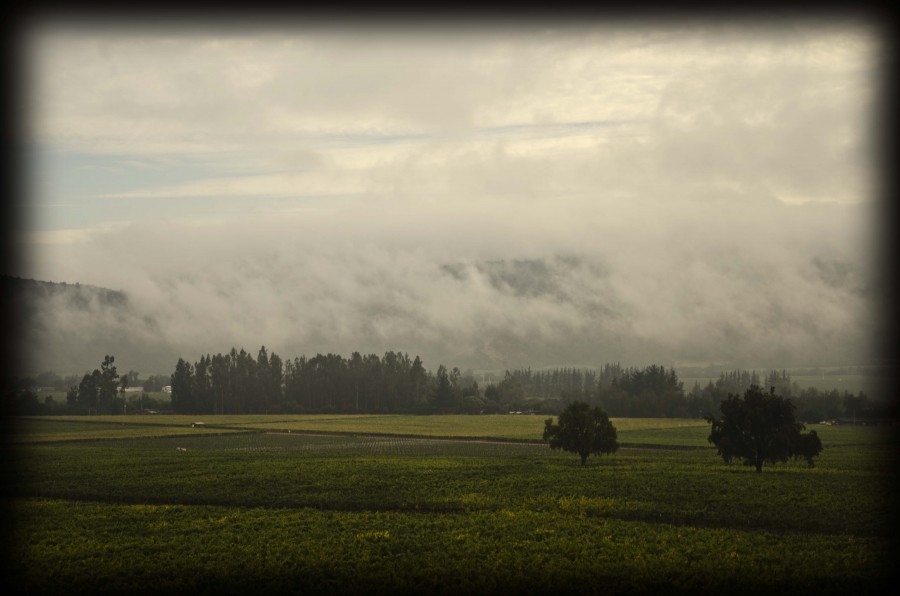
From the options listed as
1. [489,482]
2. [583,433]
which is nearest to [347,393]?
[583,433]

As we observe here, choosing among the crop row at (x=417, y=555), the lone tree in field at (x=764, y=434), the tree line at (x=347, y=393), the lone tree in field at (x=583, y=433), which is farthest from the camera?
the tree line at (x=347, y=393)

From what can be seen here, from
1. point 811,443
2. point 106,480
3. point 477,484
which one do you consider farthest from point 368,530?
point 811,443

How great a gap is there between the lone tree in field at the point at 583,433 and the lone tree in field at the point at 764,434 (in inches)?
315

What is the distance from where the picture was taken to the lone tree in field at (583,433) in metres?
58.7

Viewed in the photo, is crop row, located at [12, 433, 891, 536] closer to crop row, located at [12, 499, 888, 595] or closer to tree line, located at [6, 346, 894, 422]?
crop row, located at [12, 499, 888, 595]

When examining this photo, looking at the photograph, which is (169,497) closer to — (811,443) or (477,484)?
→ (477,484)

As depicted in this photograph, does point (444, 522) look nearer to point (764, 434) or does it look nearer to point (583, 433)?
point (583, 433)

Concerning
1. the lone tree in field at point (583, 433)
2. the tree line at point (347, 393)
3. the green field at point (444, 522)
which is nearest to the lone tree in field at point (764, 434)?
the green field at point (444, 522)

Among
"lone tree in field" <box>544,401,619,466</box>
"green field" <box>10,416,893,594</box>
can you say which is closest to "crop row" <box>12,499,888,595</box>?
"green field" <box>10,416,893,594</box>

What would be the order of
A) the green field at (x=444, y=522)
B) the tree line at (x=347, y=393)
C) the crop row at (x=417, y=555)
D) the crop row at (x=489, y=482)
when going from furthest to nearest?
1. the tree line at (x=347, y=393)
2. the crop row at (x=489, y=482)
3. the green field at (x=444, y=522)
4. the crop row at (x=417, y=555)

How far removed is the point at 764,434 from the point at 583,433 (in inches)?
471

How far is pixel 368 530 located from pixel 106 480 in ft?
77.8

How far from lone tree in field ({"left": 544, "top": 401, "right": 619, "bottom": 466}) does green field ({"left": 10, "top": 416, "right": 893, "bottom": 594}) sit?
139cm

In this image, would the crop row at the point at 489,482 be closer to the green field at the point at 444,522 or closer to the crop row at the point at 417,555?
the green field at the point at 444,522
